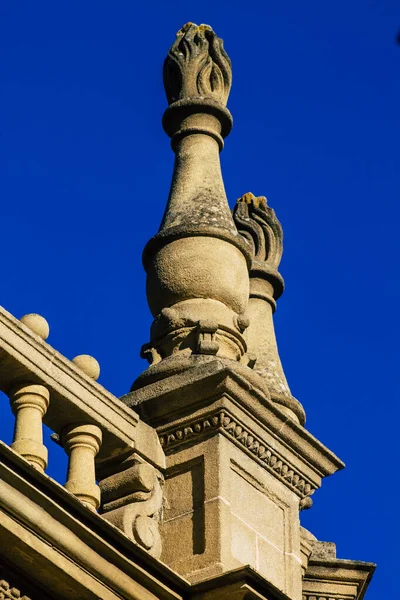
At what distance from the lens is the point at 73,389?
883 cm

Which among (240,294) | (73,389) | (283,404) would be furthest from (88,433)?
(283,404)

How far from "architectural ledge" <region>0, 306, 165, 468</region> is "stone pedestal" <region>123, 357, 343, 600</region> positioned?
0.59ft

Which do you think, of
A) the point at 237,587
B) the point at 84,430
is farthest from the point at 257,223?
the point at 237,587

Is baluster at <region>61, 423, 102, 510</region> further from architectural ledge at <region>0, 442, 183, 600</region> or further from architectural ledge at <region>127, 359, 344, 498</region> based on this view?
architectural ledge at <region>127, 359, 344, 498</region>

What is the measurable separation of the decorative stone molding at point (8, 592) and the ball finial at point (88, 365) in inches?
58.2

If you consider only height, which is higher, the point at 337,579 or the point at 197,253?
the point at 197,253

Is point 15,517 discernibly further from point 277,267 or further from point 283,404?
point 277,267

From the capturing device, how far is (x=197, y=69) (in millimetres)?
11328

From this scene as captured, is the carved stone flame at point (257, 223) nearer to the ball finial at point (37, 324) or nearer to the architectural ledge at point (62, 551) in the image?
the ball finial at point (37, 324)

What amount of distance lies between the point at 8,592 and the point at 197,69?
4.49 m

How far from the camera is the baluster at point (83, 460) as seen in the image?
8.70 metres

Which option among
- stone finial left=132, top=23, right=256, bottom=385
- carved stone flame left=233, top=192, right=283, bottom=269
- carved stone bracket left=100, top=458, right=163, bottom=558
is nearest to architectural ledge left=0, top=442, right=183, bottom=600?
carved stone bracket left=100, top=458, right=163, bottom=558

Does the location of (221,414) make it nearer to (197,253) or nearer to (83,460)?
(83,460)

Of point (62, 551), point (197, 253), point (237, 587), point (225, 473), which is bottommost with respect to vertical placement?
point (62, 551)
